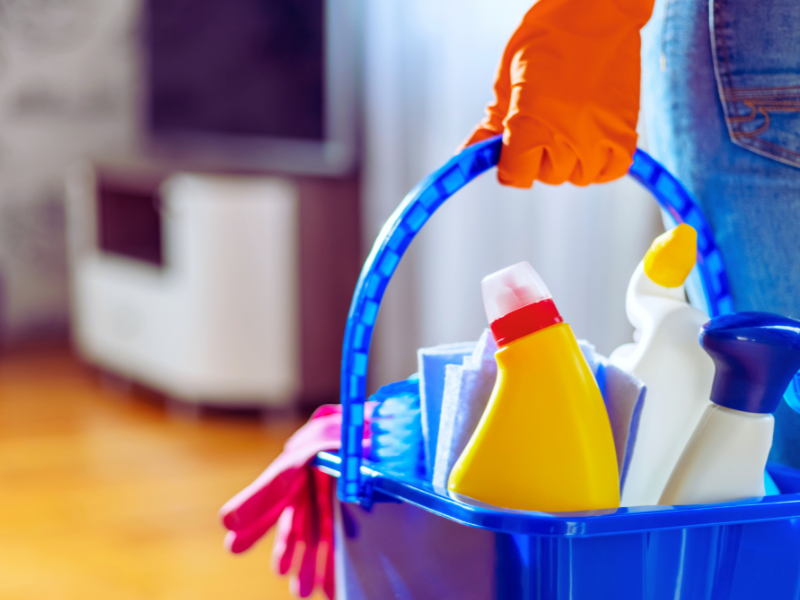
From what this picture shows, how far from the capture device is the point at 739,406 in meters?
0.44

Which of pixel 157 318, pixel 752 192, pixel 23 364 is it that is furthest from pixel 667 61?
pixel 23 364

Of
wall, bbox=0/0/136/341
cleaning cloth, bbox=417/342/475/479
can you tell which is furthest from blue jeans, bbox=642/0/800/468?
wall, bbox=0/0/136/341

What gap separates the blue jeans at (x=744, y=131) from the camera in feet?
1.78

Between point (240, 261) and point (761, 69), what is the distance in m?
1.50

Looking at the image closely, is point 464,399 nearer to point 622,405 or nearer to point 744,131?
point 622,405

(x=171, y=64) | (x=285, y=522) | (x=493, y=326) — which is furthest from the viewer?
(x=171, y=64)

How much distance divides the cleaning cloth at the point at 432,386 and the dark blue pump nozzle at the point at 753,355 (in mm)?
164

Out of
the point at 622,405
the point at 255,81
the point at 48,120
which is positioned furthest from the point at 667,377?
the point at 48,120

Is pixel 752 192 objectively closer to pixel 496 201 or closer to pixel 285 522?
pixel 285 522

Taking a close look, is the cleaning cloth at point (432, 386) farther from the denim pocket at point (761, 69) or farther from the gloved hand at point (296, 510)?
the denim pocket at point (761, 69)

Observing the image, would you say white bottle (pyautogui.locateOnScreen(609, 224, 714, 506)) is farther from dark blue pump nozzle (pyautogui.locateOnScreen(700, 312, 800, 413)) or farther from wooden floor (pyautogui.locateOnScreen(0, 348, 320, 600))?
wooden floor (pyautogui.locateOnScreen(0, 348, 320, 600))

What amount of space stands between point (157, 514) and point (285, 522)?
0.94m

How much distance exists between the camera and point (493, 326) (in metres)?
0.43

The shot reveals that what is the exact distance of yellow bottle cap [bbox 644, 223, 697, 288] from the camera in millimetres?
489
